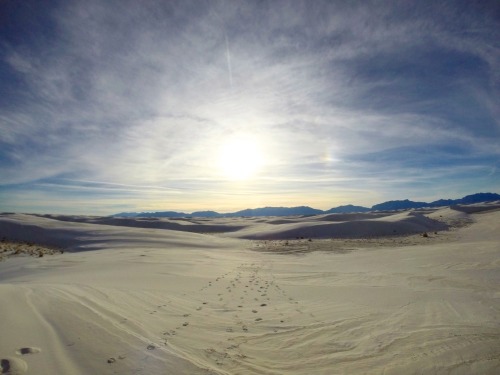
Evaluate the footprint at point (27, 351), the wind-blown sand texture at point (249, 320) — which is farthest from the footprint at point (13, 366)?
the footprint at point (27, 351)

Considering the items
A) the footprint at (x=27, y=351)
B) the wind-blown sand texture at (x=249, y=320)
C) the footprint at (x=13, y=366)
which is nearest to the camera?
the footprint at (x=13, y=366)

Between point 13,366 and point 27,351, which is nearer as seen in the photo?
point 13,366

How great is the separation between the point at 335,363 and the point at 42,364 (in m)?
3.36

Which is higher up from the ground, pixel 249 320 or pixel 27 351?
pixel 27 351

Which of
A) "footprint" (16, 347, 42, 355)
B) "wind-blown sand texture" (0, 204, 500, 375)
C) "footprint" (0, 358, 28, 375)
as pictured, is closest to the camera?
"footprint" (0, 358, 28, 375)

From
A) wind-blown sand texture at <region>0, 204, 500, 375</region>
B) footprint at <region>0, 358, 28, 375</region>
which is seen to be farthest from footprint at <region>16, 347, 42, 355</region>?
footprint at <region>0, 358, 28, 375</region>

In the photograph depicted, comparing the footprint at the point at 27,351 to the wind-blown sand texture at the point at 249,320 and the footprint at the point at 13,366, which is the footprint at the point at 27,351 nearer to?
the wind-blown sand texture at the point at 249,320

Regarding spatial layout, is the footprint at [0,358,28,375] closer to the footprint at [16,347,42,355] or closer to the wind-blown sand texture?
the wind-blown sand texture

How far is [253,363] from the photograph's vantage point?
3.78 meters

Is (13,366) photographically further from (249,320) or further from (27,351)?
(249,320)

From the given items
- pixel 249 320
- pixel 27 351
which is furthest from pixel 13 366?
pixel 249 320

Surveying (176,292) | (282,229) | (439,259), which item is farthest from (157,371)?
(282,229)

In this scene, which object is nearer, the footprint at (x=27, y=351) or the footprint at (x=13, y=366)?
the footprint at (x=13, y=366)

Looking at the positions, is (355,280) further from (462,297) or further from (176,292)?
(176,292)
